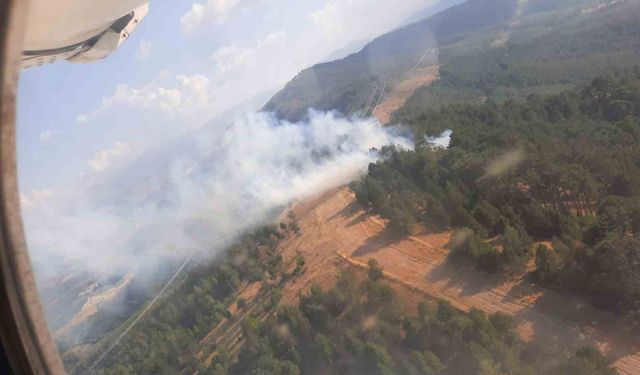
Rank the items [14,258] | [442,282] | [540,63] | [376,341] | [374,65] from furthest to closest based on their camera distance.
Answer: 1. [374,65]
2. [540,63]
3. [442,282]
4. [376,341]
5. [14,258]

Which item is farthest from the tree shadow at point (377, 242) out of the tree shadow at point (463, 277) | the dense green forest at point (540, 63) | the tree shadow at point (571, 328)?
the dense green forest at point (540, 63)

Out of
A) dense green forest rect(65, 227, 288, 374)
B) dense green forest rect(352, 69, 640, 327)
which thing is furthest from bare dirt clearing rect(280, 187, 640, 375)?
dense green forest rect(65, 227, 288, 374)

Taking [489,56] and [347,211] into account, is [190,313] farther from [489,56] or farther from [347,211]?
[489,56]

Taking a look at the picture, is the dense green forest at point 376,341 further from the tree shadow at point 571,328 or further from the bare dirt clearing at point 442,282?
the bare dirt clearing at point 442,282

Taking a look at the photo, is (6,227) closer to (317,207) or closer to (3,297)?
(3,297)

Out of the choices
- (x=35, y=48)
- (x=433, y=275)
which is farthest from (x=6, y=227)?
(x=433, y=275)

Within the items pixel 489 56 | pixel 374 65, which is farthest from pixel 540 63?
pixel 374 65
